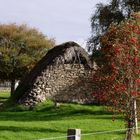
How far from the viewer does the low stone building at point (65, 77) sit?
37.7 metres

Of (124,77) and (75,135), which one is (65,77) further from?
(75,135)

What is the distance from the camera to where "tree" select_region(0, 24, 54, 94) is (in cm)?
6625

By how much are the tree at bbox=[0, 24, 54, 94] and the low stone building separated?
88.0 ft

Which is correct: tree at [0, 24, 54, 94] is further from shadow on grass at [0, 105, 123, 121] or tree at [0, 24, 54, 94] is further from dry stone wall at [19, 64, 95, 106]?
shadow on grass at [0, 105, 123, 121]

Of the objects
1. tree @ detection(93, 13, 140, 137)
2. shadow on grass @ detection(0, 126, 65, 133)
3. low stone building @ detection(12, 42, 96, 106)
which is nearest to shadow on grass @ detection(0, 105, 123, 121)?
low stone building @ detection(12, 42, 96, 106)

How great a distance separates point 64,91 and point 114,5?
22.9ft

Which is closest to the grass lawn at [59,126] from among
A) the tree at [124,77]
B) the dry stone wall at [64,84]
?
the tree at [124,77]

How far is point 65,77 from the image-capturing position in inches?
1528

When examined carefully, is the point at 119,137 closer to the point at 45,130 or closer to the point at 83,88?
the point at 45,130

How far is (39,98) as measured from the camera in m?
36.4

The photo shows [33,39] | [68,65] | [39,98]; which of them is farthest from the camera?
[33,39]

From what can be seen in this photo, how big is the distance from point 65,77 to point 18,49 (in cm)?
3013

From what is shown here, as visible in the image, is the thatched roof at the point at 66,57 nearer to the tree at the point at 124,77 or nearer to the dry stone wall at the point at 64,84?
the dry stone wall at the point at 64,84

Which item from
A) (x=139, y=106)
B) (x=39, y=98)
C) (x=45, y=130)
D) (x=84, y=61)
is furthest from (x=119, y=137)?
(x=84, y=61)
